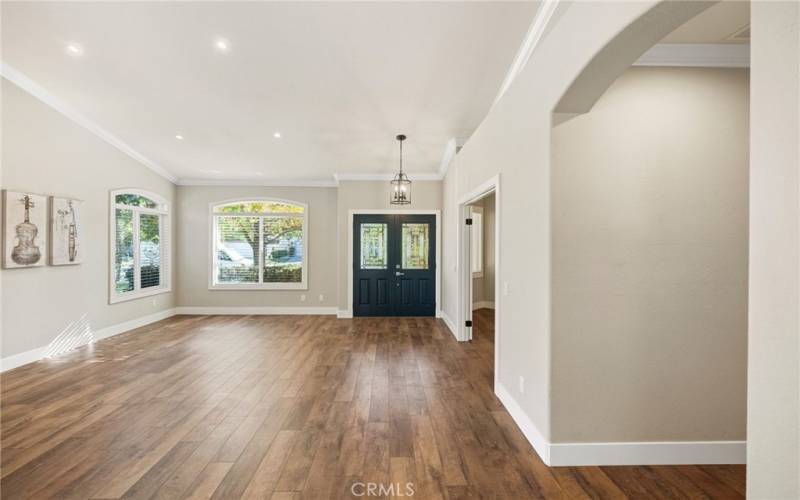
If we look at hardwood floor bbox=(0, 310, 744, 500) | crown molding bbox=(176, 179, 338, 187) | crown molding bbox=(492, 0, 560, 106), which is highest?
crown molding bbox=(492, 0, 560, 106)

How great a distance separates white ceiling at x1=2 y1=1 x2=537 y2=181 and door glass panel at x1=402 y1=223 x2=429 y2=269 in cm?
188

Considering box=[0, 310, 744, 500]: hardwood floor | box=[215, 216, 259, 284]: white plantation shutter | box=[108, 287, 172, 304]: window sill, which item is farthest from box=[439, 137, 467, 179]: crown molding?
box=[108, 287, 172, 304]: window sill

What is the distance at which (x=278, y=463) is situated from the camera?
2.38m

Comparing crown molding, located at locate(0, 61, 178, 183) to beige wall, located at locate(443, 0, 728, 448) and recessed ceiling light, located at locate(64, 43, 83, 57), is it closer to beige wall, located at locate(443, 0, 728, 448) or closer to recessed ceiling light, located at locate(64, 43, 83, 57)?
recessed ceiling light, located at locate(64, 43, 83, 57)

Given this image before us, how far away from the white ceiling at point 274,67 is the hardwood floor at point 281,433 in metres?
3.14

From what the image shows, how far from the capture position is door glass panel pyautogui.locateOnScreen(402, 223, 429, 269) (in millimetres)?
7363

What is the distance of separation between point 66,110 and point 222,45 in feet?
10.3

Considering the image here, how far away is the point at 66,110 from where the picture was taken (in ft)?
15.9

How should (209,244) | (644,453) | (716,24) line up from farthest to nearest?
(209,244), (644,453), (716,24)

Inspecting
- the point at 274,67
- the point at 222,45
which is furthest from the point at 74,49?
the point at 274,67

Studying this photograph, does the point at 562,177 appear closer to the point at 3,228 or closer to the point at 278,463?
the point at 278,463

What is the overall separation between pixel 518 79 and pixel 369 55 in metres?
1.44

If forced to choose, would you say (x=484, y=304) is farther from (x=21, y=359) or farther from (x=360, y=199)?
(x=21, y=359)

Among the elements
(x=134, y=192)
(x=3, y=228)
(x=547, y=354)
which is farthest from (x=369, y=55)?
(x=134, y=192)
